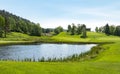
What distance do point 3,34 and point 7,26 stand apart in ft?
23.9

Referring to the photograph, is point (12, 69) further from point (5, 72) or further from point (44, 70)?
point (44, 70)

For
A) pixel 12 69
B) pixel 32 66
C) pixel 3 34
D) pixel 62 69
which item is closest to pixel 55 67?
pixel 62 69

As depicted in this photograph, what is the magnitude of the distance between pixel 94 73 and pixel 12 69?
28.9ft

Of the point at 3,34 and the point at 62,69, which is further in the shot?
the point at 3,34

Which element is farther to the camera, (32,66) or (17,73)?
(32,66)

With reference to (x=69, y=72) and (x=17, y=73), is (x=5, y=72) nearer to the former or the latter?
(x=17, y=73)

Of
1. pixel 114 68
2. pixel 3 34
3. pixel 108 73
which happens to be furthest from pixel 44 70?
pixel 3 34

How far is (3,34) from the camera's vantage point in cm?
18462

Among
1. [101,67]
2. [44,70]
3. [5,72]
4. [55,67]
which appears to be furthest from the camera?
[101,67]

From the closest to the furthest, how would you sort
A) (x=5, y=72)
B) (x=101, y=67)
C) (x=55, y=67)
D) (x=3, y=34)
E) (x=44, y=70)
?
(x=5, y=72), (x=44, y=70), (x=55, y=67), (x=101, y=67), (x=3, y=34)

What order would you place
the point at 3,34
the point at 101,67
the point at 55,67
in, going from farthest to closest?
the point at 3,34, the point at 101,67, the point at 55,67

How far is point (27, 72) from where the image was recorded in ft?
81.8

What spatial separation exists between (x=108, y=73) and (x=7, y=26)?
16574cm

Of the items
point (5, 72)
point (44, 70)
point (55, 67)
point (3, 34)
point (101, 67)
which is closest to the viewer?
point (5, 72)
